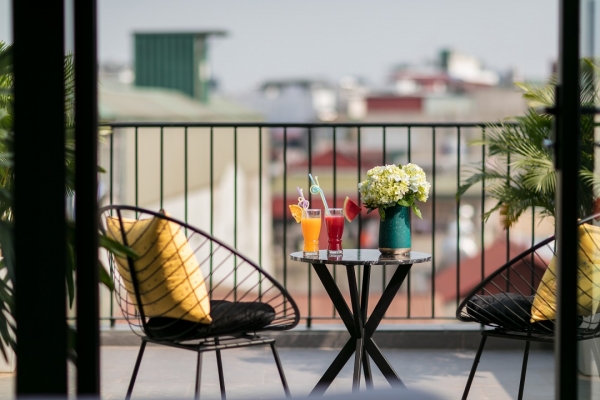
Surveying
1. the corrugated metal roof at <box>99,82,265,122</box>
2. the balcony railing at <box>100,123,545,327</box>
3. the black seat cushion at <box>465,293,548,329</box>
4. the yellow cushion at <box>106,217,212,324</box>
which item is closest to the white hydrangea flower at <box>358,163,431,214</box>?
the black seat cushion at <box>465,293,548,329</box>

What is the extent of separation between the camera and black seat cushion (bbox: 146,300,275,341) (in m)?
2.67

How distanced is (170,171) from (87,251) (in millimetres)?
32752

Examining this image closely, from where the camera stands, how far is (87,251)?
156 cm

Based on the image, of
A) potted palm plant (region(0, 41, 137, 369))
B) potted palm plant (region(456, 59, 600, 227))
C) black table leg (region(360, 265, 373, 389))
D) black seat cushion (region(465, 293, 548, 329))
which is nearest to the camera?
potted palm plant (region(0, 41, 137, 369))

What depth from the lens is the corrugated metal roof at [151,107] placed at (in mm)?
31266

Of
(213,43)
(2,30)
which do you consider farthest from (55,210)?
(213,43)

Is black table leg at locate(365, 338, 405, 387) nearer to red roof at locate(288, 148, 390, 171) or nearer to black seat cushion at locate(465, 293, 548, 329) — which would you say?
black seat cushion at locate(465, 293, 548, 329)

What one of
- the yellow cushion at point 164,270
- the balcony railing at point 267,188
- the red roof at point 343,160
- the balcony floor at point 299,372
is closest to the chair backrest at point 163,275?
the yellow cushion at point 164,270

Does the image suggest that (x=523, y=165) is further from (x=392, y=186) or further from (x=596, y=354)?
(x=596, y=354)

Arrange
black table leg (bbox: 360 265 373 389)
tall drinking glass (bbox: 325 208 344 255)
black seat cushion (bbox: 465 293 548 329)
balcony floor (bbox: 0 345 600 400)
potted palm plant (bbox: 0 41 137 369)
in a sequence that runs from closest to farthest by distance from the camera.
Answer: potted palm plant (bbox: 0 41 137 369)
black seat cushion (bbox: 465 293 548 329)
black table leg (bbox: 360 265 373 389)
tall drinking glass (bbox: 325 208 344 255)
balcony floor (bbox: 0 345 600 400)

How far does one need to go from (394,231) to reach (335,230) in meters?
0.20

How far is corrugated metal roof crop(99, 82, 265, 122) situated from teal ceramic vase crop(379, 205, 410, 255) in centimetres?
2356

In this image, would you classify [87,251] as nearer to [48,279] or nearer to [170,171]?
[48,279]

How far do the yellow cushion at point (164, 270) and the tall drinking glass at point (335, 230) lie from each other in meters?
0.53
